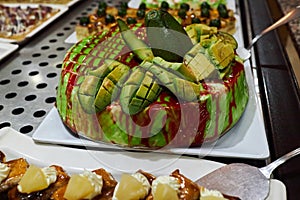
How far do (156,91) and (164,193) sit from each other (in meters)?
0.31

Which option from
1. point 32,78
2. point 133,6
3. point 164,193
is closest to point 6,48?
point 32,78

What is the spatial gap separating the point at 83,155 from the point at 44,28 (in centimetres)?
108

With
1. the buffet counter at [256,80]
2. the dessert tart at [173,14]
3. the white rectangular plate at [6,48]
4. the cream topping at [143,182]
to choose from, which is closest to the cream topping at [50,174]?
the cream topping at [143,182]

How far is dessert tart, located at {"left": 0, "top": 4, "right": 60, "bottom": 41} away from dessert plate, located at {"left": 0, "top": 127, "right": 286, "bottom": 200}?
2.83 ft

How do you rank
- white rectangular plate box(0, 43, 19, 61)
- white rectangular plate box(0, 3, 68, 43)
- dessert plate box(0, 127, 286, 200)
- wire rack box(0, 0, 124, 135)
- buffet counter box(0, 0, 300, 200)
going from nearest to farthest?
1. dessert plate box(0, 127, 286, 200)
2. buffet counter box(0, 0, 300, 200)
3. wire rack box(0, 0, 124, 135)
4. white rectangular plate box(0, 43, 19, 61)
5. white rectangular plate box(0, 3, 68, 43)

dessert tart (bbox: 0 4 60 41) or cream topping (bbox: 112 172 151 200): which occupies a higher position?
cream topping (bbox: 112 172 151 200)

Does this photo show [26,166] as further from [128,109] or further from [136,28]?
[136,28]

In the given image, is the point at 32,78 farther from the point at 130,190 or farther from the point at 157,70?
the point at 130,190

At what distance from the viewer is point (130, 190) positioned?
2.89ft

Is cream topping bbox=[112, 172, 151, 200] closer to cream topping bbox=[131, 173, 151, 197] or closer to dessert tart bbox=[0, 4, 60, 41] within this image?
cream topping bbox=[131, 173, 151, 197]

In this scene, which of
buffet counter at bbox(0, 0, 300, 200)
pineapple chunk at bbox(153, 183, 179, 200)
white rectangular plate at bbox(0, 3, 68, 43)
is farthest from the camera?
white rectangular plate at bbox(0, 3, 68, 43)

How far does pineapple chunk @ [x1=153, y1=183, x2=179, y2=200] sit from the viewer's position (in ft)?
2.85

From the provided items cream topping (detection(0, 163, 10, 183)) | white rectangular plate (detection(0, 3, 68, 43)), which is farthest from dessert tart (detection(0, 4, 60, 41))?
cream topping (detection(0, 163, 10, 183))

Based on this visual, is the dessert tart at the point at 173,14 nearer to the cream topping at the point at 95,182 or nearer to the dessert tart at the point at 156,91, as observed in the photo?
the dessert tart at the point at 156,91
